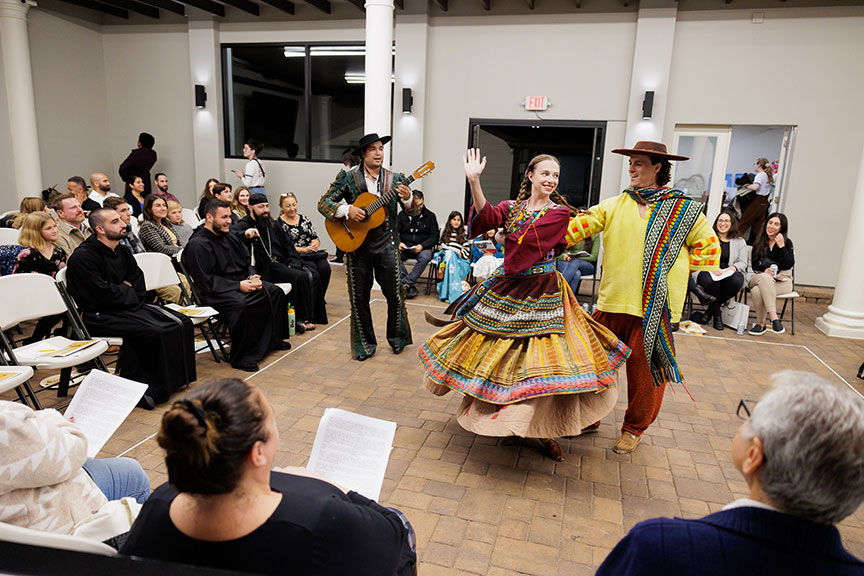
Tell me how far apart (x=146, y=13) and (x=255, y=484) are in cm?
1048

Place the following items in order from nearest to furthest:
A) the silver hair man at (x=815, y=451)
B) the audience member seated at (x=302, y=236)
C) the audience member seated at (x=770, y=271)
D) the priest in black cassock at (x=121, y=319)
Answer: the silver hair man at (x=815, y=451) < the priest in black cassock at (x=121, y=319) < the audience member seated at (x=302, y=236) < the audience member seated at (x=770, y=271)

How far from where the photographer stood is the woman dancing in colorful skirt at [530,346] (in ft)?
9.05

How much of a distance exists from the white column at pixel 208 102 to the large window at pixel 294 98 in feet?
0.87

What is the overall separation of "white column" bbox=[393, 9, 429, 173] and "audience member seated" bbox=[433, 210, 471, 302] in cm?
181

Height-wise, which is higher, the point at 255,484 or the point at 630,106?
the point at 630,106

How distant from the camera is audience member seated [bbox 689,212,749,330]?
6129 mm

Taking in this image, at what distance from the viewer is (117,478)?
77.2 inches

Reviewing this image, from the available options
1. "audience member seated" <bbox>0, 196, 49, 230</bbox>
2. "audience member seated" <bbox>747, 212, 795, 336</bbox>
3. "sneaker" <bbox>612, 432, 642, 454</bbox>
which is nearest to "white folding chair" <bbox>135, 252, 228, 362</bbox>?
"audience member seated" <bbox>0, 196, 49, 230</bbox>

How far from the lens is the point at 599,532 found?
2.52 metres

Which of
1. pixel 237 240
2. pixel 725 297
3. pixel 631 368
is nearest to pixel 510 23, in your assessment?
pixel 725 297

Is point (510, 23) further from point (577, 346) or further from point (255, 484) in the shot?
point (255, 484)

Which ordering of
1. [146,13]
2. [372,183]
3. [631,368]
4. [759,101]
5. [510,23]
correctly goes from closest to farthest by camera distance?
[631,368]
[372,183]
[759,101]
[510,23]
[146,13]

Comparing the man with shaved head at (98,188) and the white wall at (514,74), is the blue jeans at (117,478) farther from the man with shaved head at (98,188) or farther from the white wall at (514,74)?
the white wall at (514,74)

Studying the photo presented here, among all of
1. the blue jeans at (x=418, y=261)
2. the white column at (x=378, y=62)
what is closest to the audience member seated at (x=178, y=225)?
the white column at (x=378, y=62)
